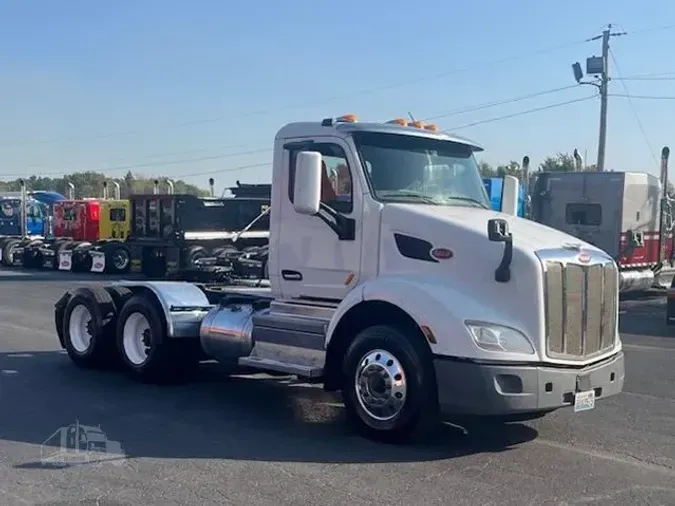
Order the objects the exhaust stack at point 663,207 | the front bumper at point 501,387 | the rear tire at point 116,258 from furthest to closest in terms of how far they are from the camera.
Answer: the rear tire at point 116,258, the exhaust stack at point 663,207, the front bumper at point 501,387

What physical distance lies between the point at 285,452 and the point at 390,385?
101 cm

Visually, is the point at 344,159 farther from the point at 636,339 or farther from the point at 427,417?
the point at 636,339

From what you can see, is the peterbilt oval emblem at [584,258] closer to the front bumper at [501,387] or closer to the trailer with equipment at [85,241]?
the front bumper at [501,387]

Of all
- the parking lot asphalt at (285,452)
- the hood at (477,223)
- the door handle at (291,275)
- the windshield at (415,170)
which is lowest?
the parking lot asphalt at (285,452)

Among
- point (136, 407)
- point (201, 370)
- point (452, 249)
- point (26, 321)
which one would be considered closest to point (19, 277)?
point (26, 321)

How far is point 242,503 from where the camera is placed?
6070 mm

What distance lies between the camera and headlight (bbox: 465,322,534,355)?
23.4ft

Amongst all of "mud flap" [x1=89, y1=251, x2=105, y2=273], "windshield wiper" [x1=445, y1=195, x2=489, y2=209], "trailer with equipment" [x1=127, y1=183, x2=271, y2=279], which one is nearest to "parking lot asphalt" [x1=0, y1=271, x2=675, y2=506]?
"windshield wiper" [x1=445, y1=195, x2=489, y2=209]

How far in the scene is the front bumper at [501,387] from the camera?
7.04 metres

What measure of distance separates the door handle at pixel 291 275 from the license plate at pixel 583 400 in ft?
9.44

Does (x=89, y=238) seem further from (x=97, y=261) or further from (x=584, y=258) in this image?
(x=584, y=258)

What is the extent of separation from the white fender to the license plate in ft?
1.69

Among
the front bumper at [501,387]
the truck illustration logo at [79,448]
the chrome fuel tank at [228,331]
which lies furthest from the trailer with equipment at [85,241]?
the front bumper at [501,387]

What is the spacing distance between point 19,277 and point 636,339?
2081 cm
